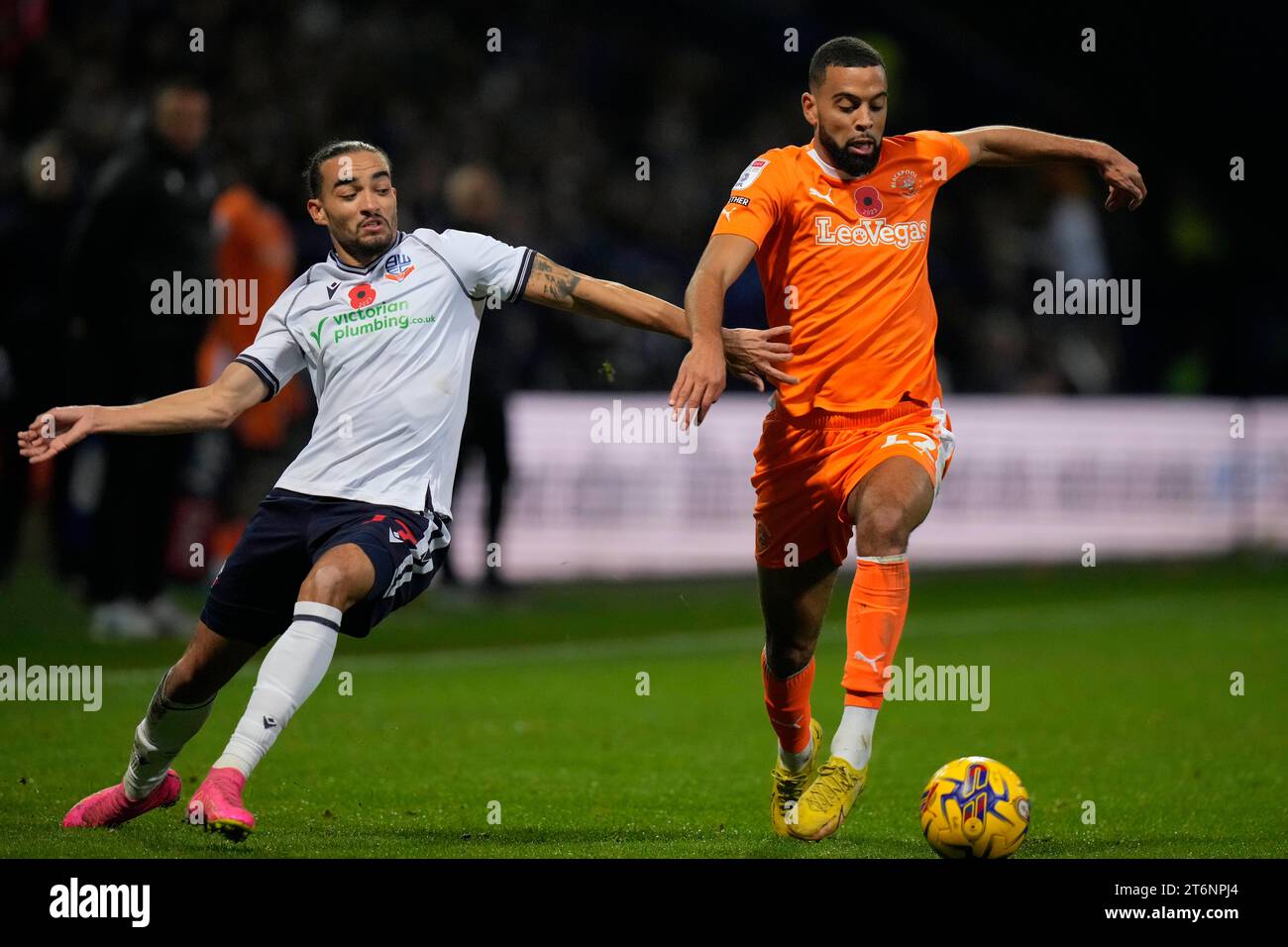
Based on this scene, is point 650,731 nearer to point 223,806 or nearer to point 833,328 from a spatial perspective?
point 833,328

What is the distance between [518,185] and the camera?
61.9 feet

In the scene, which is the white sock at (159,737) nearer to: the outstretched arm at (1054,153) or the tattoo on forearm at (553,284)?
the tattoo on forearm at (553,284)

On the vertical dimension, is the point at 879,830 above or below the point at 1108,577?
below

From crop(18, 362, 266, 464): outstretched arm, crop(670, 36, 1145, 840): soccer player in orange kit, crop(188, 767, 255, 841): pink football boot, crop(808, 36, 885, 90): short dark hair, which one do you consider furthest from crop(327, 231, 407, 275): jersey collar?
crop(188, 767, 255, 841): pink football boot

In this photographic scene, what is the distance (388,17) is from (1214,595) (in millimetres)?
10376

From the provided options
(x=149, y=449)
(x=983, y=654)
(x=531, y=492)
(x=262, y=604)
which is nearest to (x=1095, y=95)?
(x=531, y=492)

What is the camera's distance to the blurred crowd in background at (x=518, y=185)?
39.1 ft

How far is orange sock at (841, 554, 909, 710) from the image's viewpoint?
6.09 metres

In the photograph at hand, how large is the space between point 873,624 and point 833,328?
3.59 feet

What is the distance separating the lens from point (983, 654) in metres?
12.0

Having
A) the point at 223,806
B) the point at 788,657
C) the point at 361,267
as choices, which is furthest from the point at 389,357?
the point at 788,657

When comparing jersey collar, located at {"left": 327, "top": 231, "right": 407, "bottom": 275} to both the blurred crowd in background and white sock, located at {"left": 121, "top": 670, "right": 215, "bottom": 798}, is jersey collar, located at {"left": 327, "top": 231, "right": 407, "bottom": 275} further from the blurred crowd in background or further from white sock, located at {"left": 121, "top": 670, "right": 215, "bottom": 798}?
the blurred crowd in background

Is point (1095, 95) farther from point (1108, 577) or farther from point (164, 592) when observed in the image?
point (164, 592)
